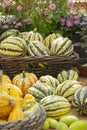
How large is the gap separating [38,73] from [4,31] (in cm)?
72

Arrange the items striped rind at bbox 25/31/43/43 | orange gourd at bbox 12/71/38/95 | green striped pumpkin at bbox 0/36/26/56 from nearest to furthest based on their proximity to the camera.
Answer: orange gourd at bbox 12/71/38/95, green striped pumpkin at bbox 0/36/26/56, striped rind at bbox 25/31/43/43

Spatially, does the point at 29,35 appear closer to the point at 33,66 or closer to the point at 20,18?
the point at 33,66

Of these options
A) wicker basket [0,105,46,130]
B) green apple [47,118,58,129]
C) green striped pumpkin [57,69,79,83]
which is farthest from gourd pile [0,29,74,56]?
wicker basket [0,105,46,130]

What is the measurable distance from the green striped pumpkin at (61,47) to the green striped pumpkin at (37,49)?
5cm

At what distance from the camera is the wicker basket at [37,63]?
8.38 ft

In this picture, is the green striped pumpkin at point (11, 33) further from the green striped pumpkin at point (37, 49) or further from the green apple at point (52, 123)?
the green apple at point (52, 123)

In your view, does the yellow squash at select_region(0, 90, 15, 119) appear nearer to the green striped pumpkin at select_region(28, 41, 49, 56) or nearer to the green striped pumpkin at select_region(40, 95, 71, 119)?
the green striped pumpkin at select_region(40, 95, 71, 119)

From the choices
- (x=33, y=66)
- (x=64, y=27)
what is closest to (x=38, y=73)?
(x=33, y=66)

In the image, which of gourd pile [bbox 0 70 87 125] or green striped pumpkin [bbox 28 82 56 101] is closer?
gourd pile [bbox 0 70 87 125]

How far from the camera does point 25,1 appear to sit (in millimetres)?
3875

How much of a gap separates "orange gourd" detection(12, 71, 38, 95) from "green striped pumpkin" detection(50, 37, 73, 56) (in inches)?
12.0

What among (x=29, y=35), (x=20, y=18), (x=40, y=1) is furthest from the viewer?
(x=40, y=1)

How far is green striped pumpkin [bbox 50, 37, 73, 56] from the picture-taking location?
8.80 ft

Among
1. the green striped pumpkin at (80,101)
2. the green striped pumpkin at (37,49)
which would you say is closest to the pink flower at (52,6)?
the green striped pumpkin at (37,49)
